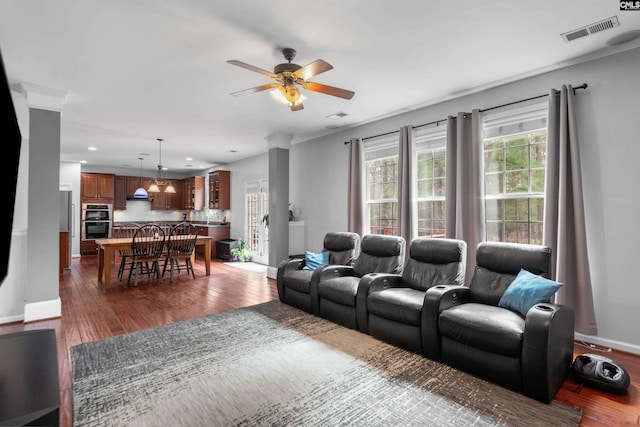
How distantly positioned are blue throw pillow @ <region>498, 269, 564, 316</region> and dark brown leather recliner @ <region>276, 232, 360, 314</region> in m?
2.02

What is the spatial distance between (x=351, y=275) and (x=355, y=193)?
156cm

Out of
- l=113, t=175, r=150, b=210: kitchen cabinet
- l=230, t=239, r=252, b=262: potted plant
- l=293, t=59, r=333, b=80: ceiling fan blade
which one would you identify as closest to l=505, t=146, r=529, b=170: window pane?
l=293, t=59, r=333, b=80: ceiling fan blade

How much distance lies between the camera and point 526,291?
107 inches

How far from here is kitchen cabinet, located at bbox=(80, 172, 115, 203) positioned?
30.6ft

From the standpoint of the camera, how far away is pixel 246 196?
8766 mm

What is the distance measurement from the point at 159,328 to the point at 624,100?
5.07 meters

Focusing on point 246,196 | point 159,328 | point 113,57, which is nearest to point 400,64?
point 113,57

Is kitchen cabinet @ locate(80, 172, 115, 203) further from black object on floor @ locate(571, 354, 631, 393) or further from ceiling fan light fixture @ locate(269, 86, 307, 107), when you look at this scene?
black object on floor @ locate(571, 354, 631, 393)

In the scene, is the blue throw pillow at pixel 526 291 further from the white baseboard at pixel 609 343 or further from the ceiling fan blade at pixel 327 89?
the ceiling fan blade at pixel 327 89

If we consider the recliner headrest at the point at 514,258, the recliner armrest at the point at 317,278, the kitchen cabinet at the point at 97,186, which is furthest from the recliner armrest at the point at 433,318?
the kitchen cabinet at the point at 97,186

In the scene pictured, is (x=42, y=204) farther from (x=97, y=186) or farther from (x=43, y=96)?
(x=97, y=186)

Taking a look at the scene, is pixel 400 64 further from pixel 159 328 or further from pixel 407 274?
pixel 159 328

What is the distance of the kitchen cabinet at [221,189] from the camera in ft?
30.7

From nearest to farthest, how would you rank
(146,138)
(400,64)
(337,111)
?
(400,64) < (337,111) < (146,138)
